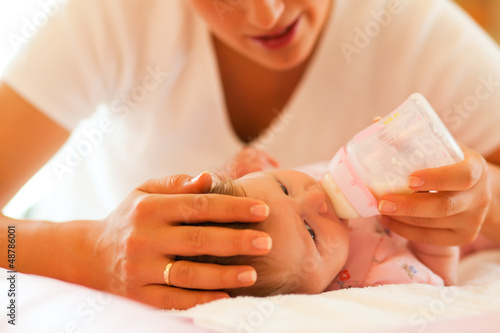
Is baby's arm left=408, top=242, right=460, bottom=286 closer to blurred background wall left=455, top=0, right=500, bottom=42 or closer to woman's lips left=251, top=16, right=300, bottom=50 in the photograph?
woman's lips left=251, top=16, right=300, bottom=50

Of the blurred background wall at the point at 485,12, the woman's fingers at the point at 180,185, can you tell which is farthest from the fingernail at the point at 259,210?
the blurred background wall at the point at 485,12

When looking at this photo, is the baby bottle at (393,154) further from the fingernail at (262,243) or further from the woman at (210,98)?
the fingernail at (262,243)

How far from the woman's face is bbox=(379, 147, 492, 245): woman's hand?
47 cm

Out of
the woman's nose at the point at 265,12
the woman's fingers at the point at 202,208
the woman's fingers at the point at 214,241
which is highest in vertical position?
the woman's nose at the point at 265,12

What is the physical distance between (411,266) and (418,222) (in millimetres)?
117

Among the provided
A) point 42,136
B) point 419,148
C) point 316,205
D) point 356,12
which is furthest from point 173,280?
point 356,12

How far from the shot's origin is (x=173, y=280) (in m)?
0.78

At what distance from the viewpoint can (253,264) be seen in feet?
2.64

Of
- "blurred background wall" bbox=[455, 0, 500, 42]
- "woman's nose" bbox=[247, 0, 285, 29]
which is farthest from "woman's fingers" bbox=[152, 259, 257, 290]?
"blurred background wall" bbox=[455, 0, 500, 42]

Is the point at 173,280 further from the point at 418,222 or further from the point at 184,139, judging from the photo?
the point at 184,139

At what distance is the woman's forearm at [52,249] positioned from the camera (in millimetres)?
893

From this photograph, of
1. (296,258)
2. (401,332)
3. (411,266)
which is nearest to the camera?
(401,332)

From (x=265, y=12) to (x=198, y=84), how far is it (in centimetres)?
43

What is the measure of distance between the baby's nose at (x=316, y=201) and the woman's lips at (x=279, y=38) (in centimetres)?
43
